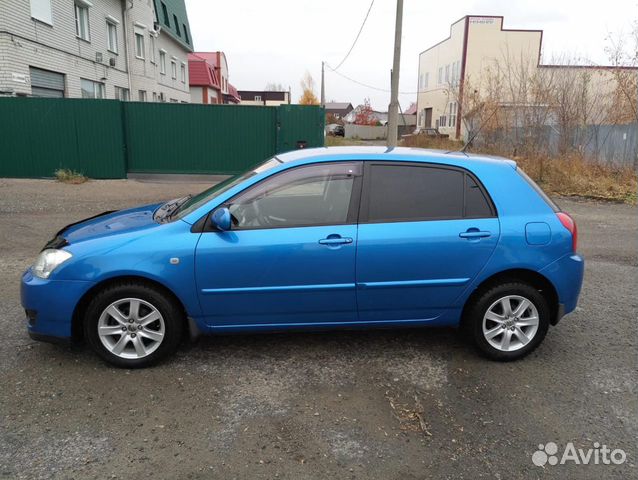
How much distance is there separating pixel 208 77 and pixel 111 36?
22.8 meters

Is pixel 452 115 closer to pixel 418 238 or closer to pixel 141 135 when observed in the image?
pixel 141 135

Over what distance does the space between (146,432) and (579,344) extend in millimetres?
3382

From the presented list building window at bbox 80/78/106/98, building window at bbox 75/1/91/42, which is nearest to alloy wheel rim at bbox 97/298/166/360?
building window at bbox 80/78/106/98

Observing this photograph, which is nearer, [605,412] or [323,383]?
[605,412]

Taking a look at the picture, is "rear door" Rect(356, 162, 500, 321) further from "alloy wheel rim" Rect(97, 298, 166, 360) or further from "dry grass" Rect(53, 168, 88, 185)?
"dry grass" Rect(53, 168, 88, 185)

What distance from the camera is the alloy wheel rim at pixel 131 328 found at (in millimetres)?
3469

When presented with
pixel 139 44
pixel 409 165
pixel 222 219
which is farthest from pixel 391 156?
pixel 139 44

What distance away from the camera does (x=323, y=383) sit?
136 inches

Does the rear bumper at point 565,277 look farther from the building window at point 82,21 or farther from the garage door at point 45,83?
the building window at point 82,21

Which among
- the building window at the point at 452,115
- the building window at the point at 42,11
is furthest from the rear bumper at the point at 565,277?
the building window at the point at 452,115

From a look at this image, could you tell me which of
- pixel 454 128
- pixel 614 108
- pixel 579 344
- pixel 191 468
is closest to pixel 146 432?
pixel 191 468

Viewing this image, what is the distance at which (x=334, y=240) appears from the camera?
3.48 m

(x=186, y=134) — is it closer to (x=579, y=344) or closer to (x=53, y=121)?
(x=53, y=121)

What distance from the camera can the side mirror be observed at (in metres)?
3.39
